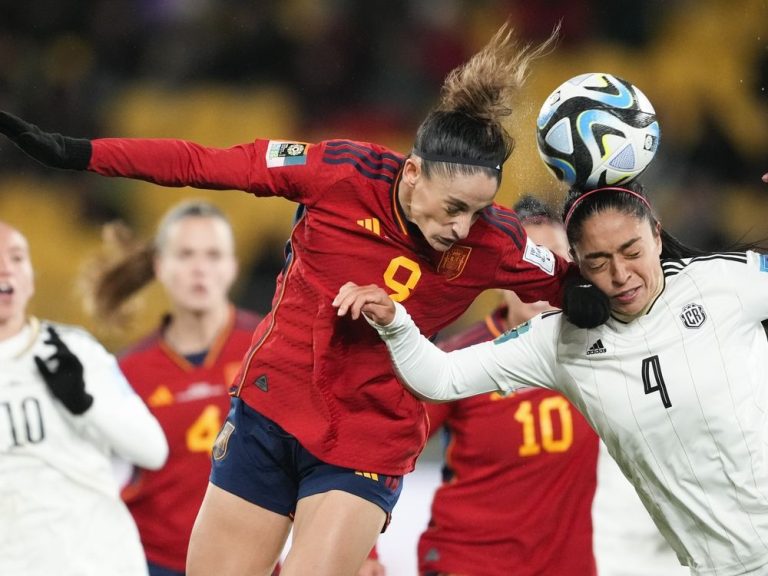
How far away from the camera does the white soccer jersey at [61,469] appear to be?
426cm

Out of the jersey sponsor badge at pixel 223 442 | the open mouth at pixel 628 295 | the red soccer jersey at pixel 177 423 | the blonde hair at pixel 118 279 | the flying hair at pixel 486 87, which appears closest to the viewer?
the open mouth at pixel 628 295

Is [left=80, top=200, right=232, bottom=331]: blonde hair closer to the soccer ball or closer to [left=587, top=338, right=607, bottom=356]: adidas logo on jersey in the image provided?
the soccer ball

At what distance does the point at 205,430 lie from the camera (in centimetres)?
506

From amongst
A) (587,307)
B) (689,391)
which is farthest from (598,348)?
(689,391)

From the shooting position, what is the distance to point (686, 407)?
116 inches

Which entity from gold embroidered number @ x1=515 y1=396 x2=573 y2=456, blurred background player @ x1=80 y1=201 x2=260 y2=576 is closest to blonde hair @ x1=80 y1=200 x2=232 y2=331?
blurred background player @ x1=80 y1=201 x2=260 y2=576

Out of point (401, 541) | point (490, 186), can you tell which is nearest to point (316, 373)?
point (490, 186)

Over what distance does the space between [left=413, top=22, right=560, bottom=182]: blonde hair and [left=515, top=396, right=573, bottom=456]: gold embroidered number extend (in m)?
1.50

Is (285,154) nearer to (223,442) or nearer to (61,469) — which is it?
(223,442)

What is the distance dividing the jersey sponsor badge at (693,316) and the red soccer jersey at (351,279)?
42 centimetres

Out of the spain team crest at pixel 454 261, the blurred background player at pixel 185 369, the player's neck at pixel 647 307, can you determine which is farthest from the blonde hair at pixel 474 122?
the blurred background player at pixel 185 369

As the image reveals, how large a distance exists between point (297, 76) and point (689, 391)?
260 inches

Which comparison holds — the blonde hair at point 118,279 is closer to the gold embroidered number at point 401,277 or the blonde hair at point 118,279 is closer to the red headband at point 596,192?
the gold embroidered number at point 401,277

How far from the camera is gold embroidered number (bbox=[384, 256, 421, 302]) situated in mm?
3205
